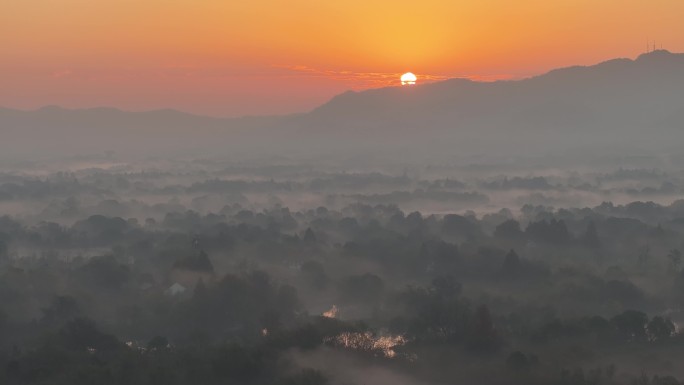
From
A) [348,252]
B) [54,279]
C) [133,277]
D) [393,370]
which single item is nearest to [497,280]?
[348,252]

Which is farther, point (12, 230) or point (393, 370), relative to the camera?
point (12, 230)

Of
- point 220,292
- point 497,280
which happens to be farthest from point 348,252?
point 220,292

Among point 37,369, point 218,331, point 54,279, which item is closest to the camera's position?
point 37,369

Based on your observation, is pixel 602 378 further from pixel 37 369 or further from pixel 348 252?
pixel 348 252

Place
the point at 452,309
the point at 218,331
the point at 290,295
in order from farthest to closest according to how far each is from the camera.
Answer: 1. the point at 290,295
2. the point at 218,331
3. the point at 452,309

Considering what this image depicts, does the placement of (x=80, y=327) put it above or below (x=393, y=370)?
above

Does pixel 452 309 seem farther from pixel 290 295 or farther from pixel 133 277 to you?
pixel 133 277
